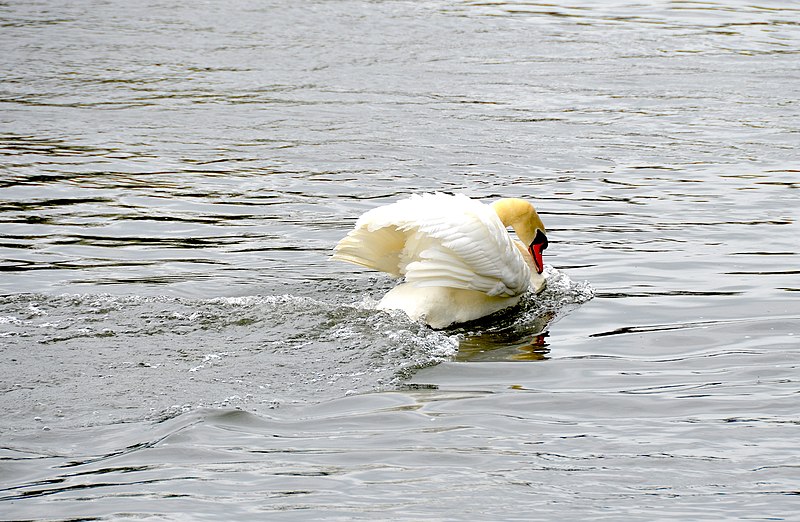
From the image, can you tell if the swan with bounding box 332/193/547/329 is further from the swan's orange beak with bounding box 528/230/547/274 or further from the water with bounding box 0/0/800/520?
the swan's orange beak with bounding box 528/230/547/274

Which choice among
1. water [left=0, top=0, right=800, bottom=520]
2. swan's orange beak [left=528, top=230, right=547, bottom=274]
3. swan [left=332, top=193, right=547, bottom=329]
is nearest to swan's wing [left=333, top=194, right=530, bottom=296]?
swan [left=332, top=193, right=547, bottom=329]

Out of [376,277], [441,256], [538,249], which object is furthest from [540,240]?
[441,256]

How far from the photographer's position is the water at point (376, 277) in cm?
505

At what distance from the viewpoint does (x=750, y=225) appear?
9.61m

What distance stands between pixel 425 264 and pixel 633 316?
54.3 inches

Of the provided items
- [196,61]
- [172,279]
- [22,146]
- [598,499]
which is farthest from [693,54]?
[598,499]

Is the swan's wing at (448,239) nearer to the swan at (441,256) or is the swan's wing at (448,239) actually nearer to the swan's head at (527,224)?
the swan at (441,256)

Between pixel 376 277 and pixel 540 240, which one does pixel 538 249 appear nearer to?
pixel 540 240

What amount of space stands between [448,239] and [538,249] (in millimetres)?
1328

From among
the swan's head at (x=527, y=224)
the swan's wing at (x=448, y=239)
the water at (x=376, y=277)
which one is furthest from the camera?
the swan's head at (x=527, y=224)

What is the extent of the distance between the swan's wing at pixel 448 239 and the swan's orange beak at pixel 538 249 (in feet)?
2.35

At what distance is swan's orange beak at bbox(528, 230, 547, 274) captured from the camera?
8.25m

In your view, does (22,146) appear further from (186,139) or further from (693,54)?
(693,54)

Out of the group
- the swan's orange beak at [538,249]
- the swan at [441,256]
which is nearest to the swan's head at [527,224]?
the swan's orange beak at [538,249]
